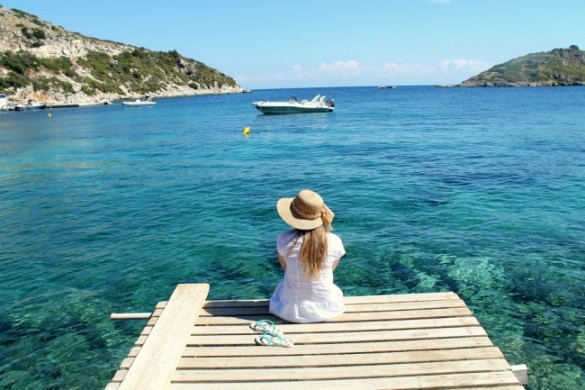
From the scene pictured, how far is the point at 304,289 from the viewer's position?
6.59 meters

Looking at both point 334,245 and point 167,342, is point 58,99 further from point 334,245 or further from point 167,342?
point 334,245

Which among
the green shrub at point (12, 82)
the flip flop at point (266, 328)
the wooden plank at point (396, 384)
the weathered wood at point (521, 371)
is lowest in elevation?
the weathered wood at point (521, 371)

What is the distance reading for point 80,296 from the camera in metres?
12.0

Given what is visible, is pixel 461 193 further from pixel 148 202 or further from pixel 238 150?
pixel 238 150

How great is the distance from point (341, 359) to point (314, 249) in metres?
1.48

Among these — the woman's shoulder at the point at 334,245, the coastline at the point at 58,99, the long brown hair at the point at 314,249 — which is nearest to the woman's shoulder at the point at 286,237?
the long brown hair at the point at 314,249

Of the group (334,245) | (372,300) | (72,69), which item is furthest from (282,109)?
(72,69)

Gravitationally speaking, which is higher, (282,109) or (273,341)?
(282,109)

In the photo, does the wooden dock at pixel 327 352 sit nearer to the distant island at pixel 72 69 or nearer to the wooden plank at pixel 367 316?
the wooden plank at pixel 367 316

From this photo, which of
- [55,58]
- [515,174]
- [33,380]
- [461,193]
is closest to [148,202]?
[33,380]

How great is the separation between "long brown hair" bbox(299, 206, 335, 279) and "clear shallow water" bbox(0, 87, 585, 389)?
523 cm

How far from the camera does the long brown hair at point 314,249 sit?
626cm

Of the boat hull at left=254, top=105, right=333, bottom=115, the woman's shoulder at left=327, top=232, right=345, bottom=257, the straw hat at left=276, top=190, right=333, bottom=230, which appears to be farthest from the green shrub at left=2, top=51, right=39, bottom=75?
the woman's shoulder at left=327, top=232, right=345, bottom=257

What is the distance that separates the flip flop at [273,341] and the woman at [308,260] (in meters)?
0.52
